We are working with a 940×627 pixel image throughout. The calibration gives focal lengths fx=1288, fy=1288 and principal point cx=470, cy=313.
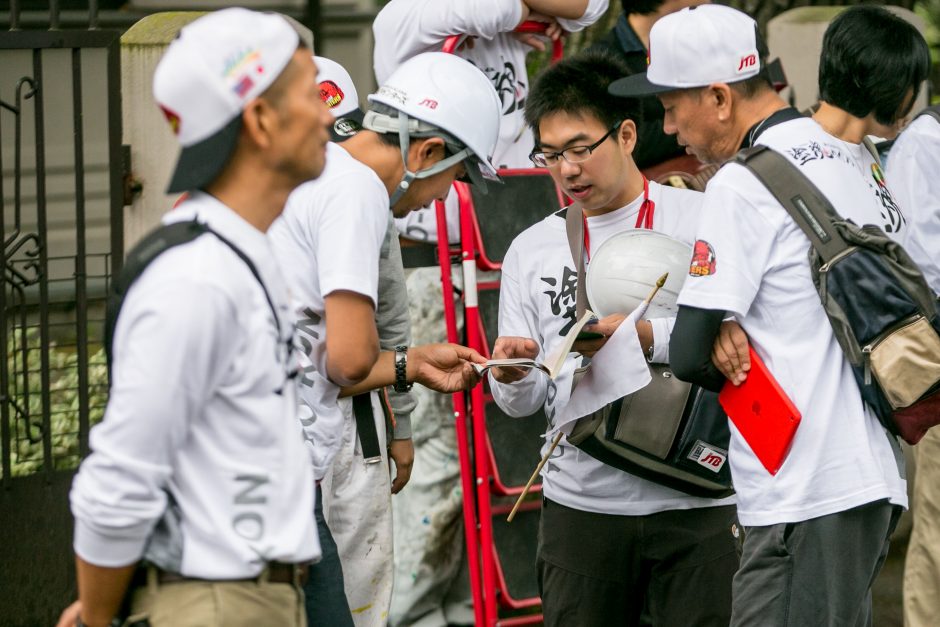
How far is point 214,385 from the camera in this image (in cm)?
217

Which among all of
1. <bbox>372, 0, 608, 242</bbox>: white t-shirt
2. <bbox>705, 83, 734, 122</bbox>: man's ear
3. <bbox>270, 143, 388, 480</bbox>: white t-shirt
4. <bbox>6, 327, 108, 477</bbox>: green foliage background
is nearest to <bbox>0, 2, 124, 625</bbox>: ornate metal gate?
<bbox>6, 327, 108, 477</bbox>: green foliage background

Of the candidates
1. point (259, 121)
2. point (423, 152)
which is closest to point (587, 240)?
point (423, 152)

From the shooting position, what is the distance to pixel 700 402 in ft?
12.0

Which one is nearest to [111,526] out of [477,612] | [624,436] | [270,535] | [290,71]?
[270,535]

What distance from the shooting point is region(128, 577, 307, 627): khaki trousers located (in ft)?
7.32

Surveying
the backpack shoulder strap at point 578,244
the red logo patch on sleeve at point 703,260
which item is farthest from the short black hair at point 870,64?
the backpack shoulder strap at point 578,244

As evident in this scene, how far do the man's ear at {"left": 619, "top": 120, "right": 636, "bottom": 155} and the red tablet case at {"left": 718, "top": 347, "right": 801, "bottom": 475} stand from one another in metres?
1.07

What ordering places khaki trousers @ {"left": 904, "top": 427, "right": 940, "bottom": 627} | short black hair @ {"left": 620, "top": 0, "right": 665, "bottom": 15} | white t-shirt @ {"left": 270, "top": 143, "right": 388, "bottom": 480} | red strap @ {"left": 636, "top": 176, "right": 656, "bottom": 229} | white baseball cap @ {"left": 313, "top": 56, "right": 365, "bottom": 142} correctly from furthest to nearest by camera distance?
short black hair @ {"left": 620, "top": 0, "right": 665, "bottom": 15}
khaki trousers @ {"left": 904, "top": 427, "right": 940, "bottom": 627}
white baseball cap @ {"left": 313, "top": 56, "right": 365, "bottom": 142}
red strap @ {"left": 636, "top": 176, "right": 656, "bottom": 229}
white t-shirt @ {"left": 270, "top": 143, "right": 388, "bottom": 480}

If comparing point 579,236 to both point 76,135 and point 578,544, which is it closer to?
point 578,544

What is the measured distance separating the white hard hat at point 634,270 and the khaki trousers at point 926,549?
1.53 meters

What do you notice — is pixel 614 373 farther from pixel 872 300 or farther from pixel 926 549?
pixel 926 549

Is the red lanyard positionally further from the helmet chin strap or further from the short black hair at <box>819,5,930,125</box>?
the short black hair at <box>819,5,930,125</box>

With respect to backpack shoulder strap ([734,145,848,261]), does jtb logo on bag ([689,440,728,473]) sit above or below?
below

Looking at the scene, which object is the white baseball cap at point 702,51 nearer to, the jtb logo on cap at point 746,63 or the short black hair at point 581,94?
the jtb logo on cap at point 746,63
